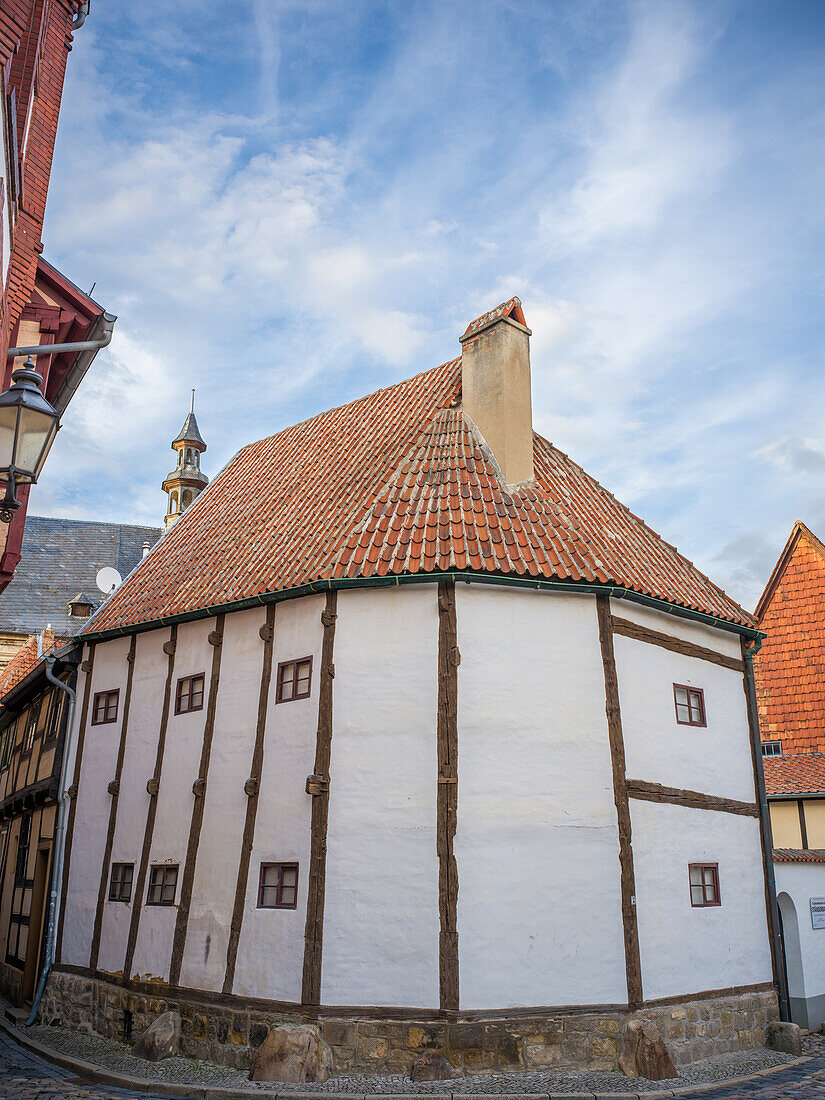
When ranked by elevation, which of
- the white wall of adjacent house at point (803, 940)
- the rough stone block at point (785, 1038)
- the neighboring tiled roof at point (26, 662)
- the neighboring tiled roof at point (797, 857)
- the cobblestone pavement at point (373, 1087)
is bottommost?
the cobblestone pavement at point (373, 1087)

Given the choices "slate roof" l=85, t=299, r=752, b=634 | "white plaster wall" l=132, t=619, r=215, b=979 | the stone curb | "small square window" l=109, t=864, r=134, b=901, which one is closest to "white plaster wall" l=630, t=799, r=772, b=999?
the stone curb

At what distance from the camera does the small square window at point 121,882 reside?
1320 cm

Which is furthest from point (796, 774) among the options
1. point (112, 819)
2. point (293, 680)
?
point (112, 819)

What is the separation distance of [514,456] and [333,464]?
3.45 metres

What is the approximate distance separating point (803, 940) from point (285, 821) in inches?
314

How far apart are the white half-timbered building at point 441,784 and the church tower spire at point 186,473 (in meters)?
22.1

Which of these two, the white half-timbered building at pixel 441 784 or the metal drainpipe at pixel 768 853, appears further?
the metal drainpipe at pixel 768 853

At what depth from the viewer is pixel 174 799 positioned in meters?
12.8

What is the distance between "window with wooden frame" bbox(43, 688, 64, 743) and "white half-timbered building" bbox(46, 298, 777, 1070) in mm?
2183

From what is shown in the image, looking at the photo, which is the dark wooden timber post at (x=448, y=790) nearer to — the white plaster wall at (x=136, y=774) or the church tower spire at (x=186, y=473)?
the white plaster wall at (x=136, y=774)

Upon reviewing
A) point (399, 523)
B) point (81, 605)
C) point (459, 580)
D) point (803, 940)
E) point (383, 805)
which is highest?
point (81, 605)

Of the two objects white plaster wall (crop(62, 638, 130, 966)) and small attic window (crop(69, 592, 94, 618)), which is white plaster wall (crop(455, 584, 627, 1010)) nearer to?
white plaster wall (crop(62, 638, 130, 966))

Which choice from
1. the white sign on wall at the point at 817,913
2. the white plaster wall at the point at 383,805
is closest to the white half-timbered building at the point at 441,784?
the white plaster wall at the point at 383,805

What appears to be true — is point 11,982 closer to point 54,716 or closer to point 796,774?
point 54,716
